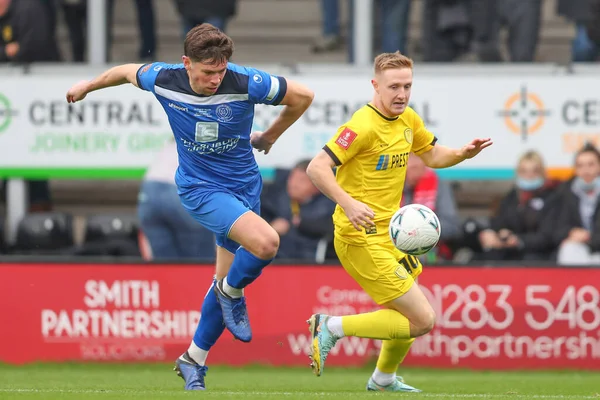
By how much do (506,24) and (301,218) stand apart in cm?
320

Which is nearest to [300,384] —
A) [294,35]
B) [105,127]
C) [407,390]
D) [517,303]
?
[407,390]

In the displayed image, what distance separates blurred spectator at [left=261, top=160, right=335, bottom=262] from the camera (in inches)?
470

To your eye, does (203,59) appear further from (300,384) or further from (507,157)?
(507,157)

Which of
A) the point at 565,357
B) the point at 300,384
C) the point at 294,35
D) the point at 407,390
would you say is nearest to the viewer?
the point at 407,390

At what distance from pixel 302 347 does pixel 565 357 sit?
7.95 feet

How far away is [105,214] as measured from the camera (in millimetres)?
13125

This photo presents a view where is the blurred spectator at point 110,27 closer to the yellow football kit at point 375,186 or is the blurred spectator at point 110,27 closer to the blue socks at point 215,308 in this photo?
the blue socks at point 215,308

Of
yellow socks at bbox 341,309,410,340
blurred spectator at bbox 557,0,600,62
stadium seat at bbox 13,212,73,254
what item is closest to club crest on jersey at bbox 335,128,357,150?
yellow socks at bbox 341,309,410,340

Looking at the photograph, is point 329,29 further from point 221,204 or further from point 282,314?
point 221,204

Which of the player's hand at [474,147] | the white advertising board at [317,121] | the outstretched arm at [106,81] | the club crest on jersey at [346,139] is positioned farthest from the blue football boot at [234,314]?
the white advertising board at [317,121]

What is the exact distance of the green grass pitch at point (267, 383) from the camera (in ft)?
26.2

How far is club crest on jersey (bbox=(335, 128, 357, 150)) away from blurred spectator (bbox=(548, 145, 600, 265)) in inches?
177

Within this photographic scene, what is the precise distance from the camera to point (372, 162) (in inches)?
A: 319

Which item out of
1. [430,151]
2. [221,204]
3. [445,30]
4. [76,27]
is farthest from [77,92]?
[76,27]
